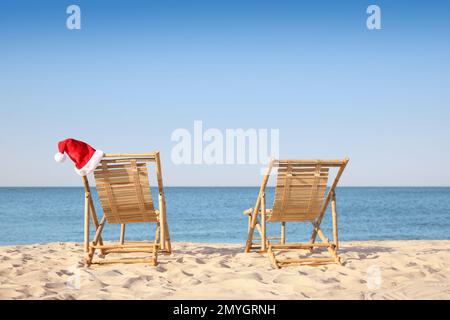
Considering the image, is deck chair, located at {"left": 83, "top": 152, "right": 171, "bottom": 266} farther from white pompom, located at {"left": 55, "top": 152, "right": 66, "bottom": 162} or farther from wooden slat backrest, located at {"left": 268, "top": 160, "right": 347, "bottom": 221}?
wooden slat backrest, located at {"left": 268, "top": 160, "right": 347, "bottom": 221}

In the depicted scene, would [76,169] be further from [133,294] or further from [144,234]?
[144,234]

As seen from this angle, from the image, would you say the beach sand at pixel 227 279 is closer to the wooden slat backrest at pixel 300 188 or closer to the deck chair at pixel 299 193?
the deck chair at pixel 299 193

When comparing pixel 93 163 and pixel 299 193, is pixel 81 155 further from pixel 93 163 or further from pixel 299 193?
pixel 299 193

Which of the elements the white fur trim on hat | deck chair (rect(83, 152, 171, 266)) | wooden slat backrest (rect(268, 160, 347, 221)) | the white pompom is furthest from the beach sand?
the white pompom

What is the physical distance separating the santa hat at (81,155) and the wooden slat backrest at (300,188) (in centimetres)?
169

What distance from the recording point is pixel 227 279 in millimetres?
4062

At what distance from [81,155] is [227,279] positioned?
201cm

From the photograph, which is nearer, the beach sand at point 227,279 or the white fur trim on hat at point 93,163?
the beach sand at point 227,279

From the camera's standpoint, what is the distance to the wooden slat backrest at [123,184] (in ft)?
16.5

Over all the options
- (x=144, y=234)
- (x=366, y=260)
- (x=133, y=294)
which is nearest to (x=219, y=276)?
(x=133, y=294)

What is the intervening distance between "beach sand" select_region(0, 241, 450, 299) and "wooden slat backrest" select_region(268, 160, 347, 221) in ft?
1.75

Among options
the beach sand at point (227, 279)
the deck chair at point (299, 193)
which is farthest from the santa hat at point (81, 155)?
the deck chair at point (299, 193)

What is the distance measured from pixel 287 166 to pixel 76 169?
2.03 meters
